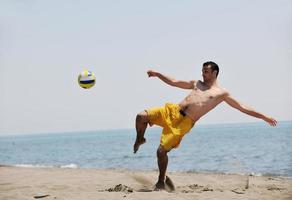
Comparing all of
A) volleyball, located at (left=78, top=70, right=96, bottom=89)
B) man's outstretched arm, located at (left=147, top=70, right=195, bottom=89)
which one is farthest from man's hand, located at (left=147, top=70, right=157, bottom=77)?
volleyball, located at (left=78, top=70, right=96, bottom=89)

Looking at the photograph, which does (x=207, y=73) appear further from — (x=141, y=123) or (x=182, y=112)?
(x=141, y=123)

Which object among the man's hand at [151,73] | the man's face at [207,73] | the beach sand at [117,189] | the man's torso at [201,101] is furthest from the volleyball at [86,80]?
the man's face at [207,73]

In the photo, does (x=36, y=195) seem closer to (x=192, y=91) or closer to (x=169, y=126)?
(x=169, y=126)

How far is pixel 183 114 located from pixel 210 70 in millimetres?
996

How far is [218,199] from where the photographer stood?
27.3ft

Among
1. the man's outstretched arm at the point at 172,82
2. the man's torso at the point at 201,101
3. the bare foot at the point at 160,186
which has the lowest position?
the bare foot at the point at 160,186

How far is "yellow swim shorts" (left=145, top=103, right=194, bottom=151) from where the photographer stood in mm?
8945

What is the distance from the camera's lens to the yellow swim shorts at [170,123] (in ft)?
29.3

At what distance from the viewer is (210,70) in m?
A: 9.17

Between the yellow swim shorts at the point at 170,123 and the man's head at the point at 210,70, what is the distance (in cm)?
85

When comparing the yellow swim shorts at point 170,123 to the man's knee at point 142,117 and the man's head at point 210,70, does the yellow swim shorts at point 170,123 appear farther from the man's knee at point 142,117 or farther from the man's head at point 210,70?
the man's head at point 210,70

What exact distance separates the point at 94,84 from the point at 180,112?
3.54 metres

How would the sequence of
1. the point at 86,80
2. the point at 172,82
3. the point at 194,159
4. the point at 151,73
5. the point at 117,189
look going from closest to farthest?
the point at 117,189
the point at 172,82
the point at 151,73
the point at 86,80
the point at 194,159

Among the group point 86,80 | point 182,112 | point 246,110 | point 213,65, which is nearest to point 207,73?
point 213,65
